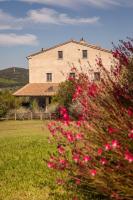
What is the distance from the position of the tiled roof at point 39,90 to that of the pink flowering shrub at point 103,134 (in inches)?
1787

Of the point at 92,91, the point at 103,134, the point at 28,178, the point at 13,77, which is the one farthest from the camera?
the point at 13,77

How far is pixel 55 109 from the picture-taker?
45.5m

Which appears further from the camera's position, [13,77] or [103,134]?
[13,77]

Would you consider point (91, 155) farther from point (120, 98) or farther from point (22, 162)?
point (22, 162)

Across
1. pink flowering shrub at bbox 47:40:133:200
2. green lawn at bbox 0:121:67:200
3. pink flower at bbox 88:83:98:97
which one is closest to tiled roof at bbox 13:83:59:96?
green lawn at bbox 0:121:67:200

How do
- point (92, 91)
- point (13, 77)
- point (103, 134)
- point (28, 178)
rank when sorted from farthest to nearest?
point (13, 77)
point (28, 178)
point (92, 91)
point (103, 134)

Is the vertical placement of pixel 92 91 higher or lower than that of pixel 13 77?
higher

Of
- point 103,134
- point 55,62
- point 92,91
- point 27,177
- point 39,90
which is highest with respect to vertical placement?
point 55,62

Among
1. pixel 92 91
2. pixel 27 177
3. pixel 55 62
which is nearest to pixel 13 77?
pixel 55 62

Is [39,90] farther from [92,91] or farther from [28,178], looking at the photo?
[92,91]

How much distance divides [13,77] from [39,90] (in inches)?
4553

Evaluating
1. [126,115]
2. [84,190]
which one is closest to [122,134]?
[126,115]

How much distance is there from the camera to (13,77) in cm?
16938

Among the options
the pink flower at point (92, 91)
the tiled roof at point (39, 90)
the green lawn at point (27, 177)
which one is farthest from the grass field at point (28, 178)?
the tiled roof at point (39, 90)
